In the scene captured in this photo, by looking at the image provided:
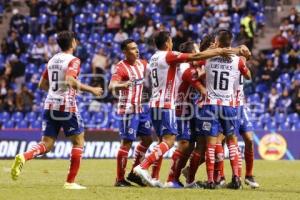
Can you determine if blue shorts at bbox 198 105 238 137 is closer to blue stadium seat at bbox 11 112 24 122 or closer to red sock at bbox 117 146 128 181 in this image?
red sock at bbox 117 146 128 181

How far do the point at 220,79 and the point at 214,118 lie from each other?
24.9 inches

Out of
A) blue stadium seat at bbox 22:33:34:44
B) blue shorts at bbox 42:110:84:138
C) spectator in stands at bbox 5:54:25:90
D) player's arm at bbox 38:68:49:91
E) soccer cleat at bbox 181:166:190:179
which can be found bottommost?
soccer cleat at bbox 181:166:190:179

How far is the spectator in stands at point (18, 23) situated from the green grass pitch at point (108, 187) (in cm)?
1224

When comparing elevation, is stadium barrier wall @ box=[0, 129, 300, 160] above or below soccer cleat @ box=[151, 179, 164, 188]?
above

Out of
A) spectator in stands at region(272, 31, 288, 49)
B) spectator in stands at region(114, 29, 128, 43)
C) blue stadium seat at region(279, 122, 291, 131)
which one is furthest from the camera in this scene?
spectator in stands at region(114, 29, 128, 43)

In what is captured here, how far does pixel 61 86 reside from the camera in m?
13.7

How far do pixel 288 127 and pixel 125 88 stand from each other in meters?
12.3

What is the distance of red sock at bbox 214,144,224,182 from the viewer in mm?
14344

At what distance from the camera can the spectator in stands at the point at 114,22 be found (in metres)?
31.2

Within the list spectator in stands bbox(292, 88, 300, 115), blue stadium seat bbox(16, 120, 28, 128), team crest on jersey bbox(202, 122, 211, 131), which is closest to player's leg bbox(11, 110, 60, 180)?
team crest on jersey bbox(202, 122, 211, 131)

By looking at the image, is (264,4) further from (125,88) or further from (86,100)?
(125,88)

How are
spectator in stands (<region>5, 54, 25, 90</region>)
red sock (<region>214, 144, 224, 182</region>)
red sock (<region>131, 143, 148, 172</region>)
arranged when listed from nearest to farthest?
1. red sock (<region>214, 144, 224, 182</region>)
2. red sock (<region>131, 143, 148, 172</region>)
3. spectator in stands (<region>5, 54, 25, 90</region>)

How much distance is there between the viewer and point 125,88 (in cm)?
1402

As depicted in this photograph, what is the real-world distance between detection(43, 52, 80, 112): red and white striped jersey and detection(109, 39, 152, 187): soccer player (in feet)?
3.42
